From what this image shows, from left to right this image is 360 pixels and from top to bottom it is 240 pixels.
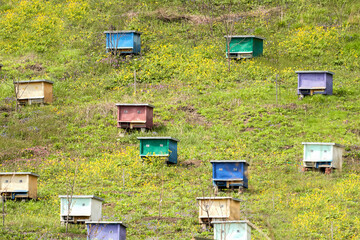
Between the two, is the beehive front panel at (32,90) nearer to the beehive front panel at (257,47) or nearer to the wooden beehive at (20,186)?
the wooden beehive at (20,186)

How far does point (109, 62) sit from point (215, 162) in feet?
68.6

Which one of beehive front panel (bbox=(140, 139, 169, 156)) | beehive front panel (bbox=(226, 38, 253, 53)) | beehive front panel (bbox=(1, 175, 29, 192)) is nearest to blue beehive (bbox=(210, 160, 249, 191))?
beehive front panel (bbox=(140, 139, 169, 156))

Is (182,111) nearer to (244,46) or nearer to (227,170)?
(244,46)

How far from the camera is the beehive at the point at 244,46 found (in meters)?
47.8

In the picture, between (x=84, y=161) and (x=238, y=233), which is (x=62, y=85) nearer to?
(x=84, y=161)

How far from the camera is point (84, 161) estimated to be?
34.5 meters

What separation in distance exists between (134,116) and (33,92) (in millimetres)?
8375

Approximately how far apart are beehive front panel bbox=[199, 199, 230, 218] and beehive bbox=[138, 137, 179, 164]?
341 inches

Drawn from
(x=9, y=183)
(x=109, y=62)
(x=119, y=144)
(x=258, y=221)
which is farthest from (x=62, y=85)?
(x=258, y=221)

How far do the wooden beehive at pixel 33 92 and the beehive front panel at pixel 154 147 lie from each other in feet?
38.0

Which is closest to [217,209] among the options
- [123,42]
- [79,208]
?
[79,208]

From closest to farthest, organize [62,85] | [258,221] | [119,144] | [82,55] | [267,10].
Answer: [258,221] → [119,144] → [62,85] → [82,55] → [267,10]

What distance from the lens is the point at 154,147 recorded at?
3372cm

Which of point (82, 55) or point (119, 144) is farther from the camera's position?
point (82, 55)
